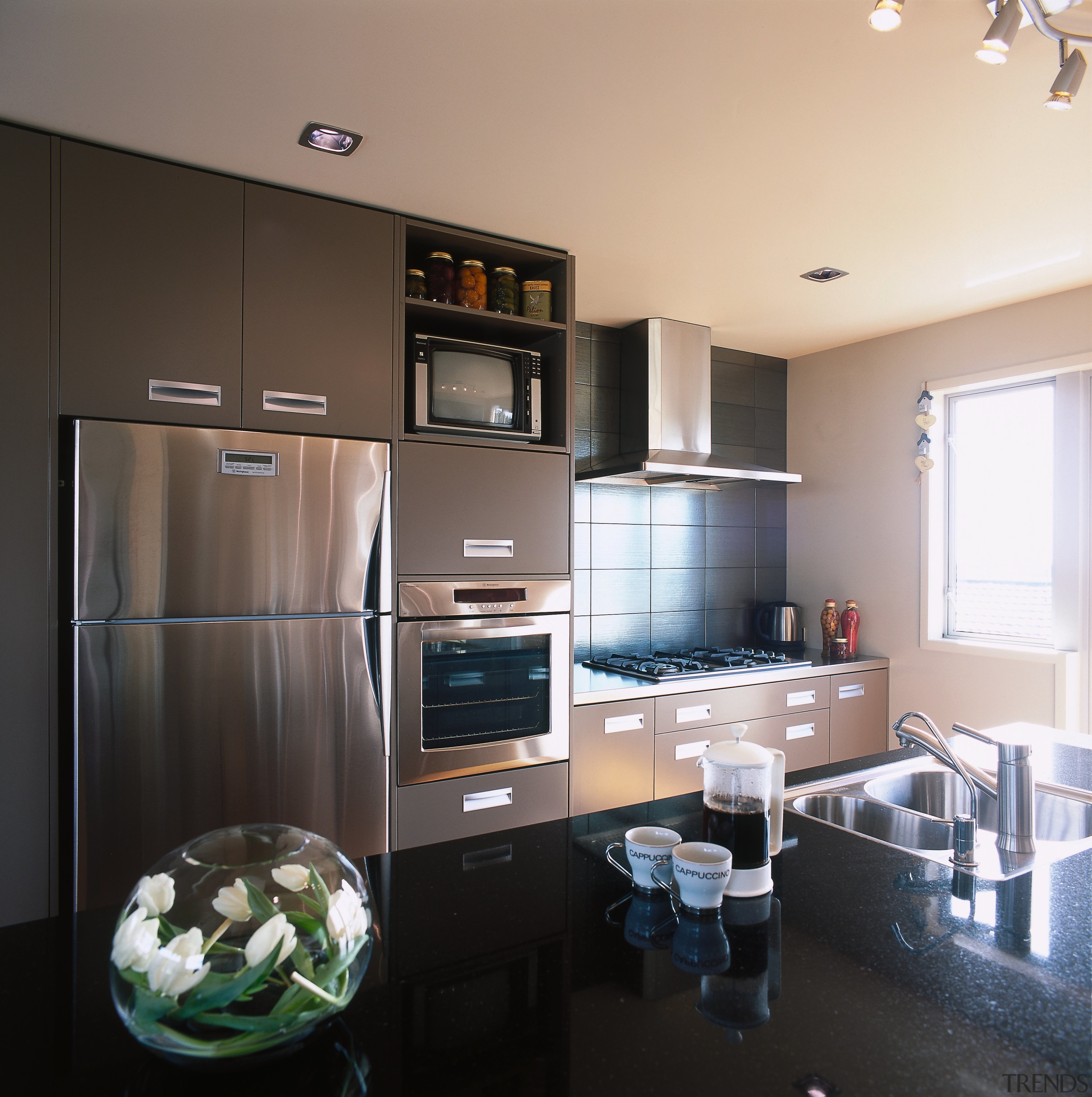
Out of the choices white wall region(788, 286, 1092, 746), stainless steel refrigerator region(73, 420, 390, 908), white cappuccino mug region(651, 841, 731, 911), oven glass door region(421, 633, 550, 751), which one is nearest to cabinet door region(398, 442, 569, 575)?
stainless steel refrigerator region(73, 420, 390, 908)

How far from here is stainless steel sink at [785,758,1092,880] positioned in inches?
58.4

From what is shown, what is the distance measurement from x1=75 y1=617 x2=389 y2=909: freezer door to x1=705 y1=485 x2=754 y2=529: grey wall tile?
2.14 meters

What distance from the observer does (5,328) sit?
1833 mm

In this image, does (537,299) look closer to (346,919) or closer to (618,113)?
(618,113)

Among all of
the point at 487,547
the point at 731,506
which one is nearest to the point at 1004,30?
the point at 487,547

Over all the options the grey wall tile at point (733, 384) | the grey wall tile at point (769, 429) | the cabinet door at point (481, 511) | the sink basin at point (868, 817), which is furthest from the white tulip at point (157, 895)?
the grey wall tile at point (769, 429)

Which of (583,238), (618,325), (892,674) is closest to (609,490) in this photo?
(618,325)

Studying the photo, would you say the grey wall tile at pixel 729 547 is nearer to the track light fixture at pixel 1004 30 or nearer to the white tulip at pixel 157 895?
the track light fixture at pixel 1004 30

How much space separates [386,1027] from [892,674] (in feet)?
11.2

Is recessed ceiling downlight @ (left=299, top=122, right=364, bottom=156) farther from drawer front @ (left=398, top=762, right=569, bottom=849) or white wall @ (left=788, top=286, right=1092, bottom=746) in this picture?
white wall @ (left=788, top=286, right=1092, bottom=746)

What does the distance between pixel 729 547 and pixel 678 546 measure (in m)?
0.36

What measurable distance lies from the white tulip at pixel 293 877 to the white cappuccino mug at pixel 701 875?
1.60 feet

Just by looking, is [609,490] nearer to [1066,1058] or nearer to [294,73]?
[294,73]

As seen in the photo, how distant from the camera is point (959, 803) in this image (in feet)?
5.66
